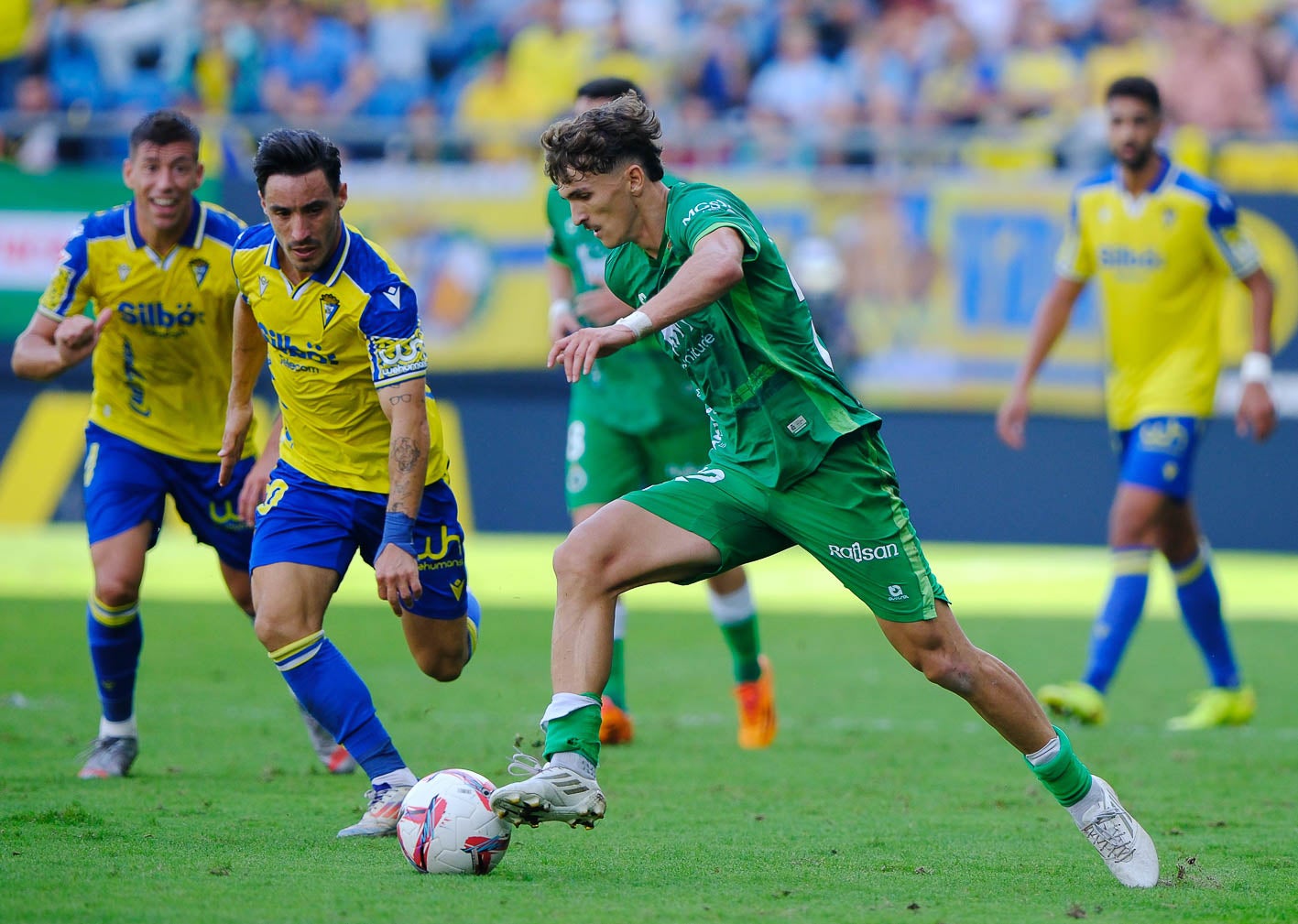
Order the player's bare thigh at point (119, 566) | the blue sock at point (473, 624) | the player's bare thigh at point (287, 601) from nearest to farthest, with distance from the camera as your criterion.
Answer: the player's bare thigh at point (287, 601), the blue sock at point (473, 624), the player's bare thigh at point (119, 566)

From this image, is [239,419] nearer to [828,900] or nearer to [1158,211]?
[828,900]

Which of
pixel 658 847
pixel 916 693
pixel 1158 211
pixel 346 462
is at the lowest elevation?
pixel 916 693

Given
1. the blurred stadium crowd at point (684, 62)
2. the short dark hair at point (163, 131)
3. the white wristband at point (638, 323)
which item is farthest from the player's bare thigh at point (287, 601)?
the blurred stadium crowd at point (684, 62)

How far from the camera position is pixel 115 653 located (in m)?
6.68

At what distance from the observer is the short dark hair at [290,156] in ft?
17.5

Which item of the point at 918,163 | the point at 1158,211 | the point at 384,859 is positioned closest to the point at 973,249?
the point at 918,163

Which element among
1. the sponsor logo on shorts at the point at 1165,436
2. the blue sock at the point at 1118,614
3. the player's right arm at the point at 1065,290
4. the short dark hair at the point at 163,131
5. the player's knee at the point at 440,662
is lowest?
the blue sock at the point at 1118,614

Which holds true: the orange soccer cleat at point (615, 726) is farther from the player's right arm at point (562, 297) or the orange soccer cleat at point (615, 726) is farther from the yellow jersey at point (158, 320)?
the yellow jersey at point (158, 320)

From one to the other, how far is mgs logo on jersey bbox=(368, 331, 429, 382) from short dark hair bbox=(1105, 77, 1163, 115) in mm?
4313

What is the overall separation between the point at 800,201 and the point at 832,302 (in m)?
0.99

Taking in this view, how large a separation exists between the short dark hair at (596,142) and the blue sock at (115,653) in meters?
2.93

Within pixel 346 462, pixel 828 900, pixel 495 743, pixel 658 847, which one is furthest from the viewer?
pixel 495 743

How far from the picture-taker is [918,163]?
53.3 ft

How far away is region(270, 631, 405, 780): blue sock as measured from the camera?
550cm
